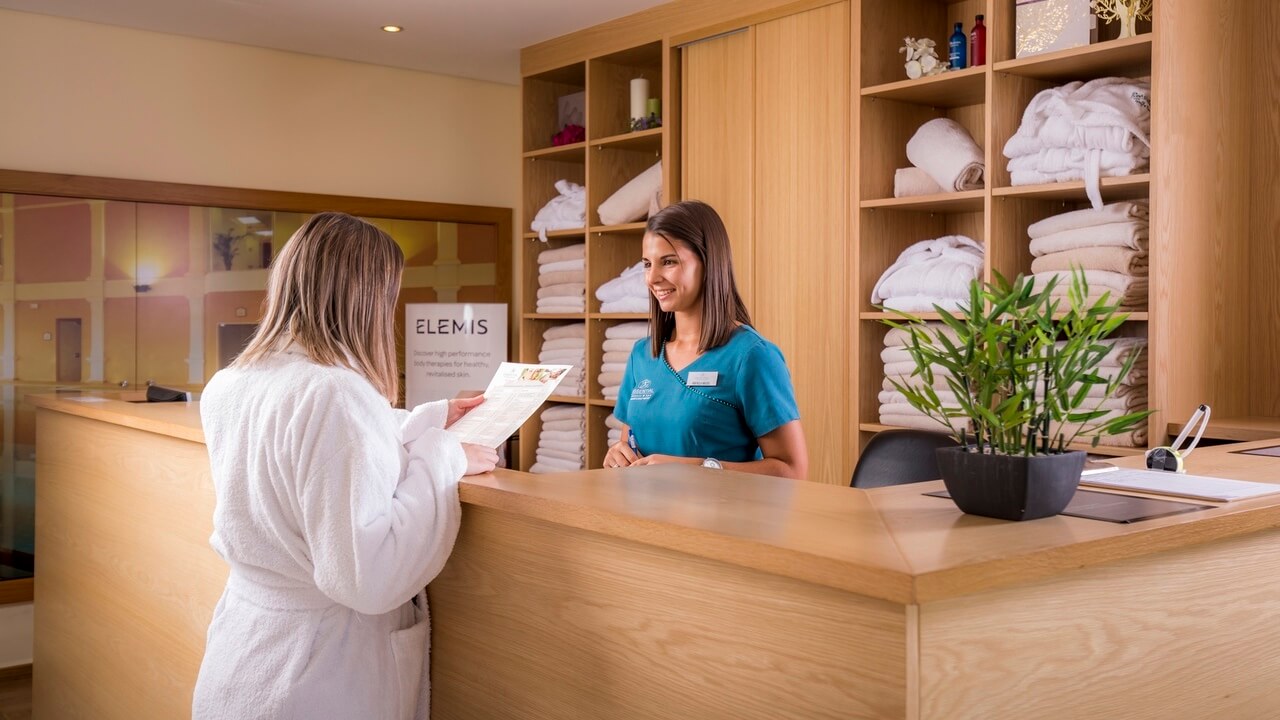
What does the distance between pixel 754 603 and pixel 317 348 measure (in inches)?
33.4

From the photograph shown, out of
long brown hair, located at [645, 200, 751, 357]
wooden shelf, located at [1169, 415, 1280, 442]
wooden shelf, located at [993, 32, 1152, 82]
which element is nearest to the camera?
long brown hair, located at [645, 200, 751, 357]

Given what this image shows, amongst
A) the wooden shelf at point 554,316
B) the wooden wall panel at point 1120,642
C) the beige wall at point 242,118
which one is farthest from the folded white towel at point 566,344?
the wooden wall panel at point 1120,642

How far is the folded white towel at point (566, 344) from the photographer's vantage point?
17.3 ft

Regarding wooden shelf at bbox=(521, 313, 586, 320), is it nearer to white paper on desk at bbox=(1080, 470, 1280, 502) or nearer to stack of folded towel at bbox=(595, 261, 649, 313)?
stack of folded towel at bbox=(595, 261, 649, 313)

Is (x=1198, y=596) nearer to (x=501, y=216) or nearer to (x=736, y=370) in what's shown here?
(x=736, y=370)

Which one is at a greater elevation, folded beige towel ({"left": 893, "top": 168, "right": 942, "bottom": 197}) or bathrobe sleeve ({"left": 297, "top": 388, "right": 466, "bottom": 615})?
folded beige towel ({"left": 893, "top": 168, "right": 942, "bottom": 197})

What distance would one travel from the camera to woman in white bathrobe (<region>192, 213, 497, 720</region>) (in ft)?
5.37

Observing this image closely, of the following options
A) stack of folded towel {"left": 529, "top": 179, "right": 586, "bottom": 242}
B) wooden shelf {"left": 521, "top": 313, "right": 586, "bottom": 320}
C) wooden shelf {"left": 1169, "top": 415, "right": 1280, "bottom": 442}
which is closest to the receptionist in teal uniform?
wooden shelf {"left": 1169, "top": 415, "right": 1280, "bottom": 442}

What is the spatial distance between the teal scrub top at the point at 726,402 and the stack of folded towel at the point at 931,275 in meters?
1.13

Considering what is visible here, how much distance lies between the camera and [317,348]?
175 cm

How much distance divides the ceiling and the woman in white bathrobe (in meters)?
3.07

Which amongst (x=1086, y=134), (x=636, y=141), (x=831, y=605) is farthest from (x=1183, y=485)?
(x=636, y=141)

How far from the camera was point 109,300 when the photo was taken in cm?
508

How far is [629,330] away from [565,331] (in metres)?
0.51
